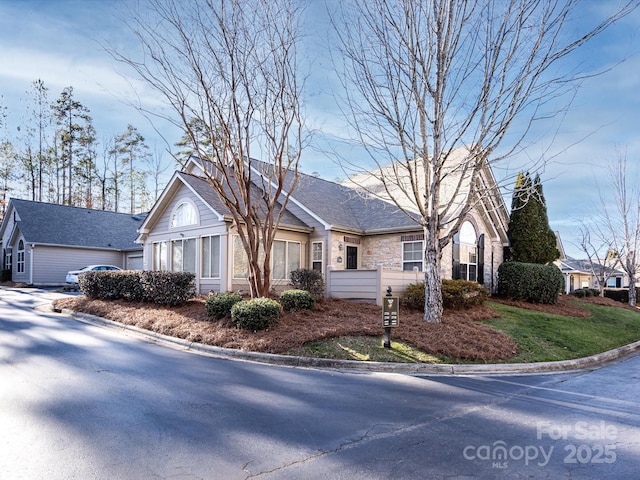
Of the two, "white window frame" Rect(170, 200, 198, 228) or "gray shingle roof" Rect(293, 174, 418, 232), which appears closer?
"white window frame" Rect(170, 200, 198, 228)

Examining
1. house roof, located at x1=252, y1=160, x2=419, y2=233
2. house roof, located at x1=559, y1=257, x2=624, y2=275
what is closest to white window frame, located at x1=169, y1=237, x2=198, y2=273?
house roof, located at x1=252, y1=160, x2=419, y2=233

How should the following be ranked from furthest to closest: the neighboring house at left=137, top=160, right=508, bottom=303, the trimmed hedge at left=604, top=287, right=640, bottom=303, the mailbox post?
the trimmed hedge at left=604, top=287, right=640, bottom=303, the neighboring house at left=137, top=160, right=508, bottom=303, the mailbox post

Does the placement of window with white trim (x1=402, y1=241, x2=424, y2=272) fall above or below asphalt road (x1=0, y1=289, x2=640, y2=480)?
above

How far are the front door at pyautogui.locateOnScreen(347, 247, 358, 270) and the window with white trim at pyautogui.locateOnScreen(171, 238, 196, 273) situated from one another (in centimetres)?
652

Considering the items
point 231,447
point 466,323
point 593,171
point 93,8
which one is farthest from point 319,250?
point 593,171

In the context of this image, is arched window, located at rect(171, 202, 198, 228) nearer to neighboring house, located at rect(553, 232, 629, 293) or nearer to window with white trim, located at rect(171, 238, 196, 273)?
window with white trim, located at rect(171, 238, 196, 273)

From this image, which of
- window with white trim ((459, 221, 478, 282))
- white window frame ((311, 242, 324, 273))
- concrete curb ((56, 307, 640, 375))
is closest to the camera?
concrete curb ((56, 307, 640, 375))

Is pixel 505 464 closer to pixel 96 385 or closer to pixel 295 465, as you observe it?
pixel 295 465

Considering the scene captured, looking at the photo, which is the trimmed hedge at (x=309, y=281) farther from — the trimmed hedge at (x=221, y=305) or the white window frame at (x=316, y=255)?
the trimmed hedge at (x=221, y=305)

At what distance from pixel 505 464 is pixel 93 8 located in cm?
1378

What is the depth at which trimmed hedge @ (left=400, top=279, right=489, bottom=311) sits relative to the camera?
1419cm

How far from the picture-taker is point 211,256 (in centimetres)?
1673

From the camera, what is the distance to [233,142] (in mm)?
13305

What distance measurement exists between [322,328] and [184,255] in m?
9.73
